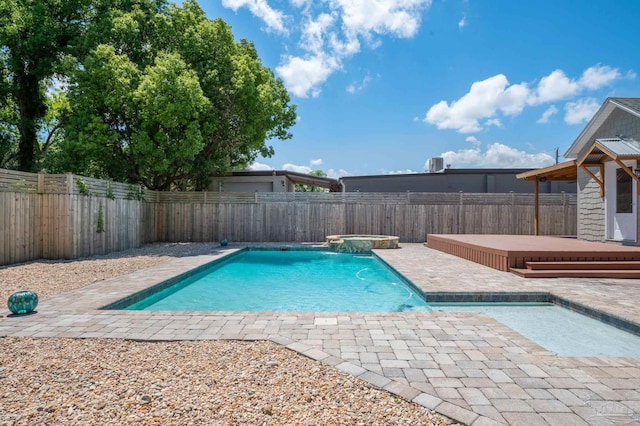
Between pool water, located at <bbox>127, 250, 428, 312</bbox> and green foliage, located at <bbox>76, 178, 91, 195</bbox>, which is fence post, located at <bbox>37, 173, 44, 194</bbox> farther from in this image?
pool water, located at <bbox>127, 250, 428, 312</bbox>

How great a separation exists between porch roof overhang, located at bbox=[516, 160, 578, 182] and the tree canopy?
9494 millimetres

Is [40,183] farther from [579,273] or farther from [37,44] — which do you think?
[579,273]

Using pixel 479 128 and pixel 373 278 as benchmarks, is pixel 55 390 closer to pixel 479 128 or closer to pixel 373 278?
pixel 373 278

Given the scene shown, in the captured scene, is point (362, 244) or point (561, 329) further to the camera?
point (362, 244)

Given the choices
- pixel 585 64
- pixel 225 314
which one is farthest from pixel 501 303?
pixel 585 64

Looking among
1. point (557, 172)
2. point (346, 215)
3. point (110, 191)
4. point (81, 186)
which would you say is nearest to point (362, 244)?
point (346, 215)

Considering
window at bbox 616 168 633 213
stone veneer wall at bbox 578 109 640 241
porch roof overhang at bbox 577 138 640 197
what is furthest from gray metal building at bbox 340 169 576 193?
window at bbox 616 168 633 213

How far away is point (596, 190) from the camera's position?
370 inches

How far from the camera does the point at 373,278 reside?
766 centimetres

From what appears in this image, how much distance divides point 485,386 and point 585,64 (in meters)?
15.0

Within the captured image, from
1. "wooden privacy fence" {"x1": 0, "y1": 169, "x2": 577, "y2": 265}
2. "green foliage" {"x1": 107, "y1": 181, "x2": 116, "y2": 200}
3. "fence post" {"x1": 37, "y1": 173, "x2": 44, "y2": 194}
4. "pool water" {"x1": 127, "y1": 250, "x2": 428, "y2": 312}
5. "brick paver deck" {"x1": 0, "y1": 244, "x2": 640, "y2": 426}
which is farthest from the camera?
"wooden privacy fence" {"x1": 0, "y1": 169, "x2": 577, "y2": 265}

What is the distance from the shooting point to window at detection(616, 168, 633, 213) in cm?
829

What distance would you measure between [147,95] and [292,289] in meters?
7.72

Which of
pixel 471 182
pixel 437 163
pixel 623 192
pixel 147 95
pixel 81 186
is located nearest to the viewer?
pixel 623 192
